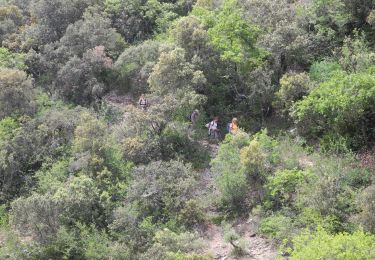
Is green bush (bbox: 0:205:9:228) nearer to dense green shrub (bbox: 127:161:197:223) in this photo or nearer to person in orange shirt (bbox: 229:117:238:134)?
dense green shrub (bbox: 127:161:197:223)

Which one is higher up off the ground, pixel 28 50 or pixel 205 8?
pixel 205 8

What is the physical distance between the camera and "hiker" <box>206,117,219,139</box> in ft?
85.1

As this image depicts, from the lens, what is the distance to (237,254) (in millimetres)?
19516

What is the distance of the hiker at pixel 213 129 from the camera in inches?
1022

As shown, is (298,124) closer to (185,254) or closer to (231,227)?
(231,227)

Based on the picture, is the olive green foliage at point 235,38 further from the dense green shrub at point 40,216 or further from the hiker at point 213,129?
the dense green shrub at point 40,216

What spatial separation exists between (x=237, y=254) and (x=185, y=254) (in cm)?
246

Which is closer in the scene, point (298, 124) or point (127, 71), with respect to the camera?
point (298, 124)

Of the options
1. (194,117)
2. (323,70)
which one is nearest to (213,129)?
(194,117)

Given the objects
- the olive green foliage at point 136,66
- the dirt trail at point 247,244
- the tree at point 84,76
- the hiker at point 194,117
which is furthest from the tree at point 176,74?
the dirt trail at point 247,244

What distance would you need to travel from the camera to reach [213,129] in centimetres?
2605

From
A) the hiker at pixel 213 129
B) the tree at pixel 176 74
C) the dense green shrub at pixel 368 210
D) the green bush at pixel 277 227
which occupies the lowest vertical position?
the green bush at pixel 277 227

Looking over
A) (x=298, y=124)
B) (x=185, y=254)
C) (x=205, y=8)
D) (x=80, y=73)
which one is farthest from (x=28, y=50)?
(x=185, y=254)

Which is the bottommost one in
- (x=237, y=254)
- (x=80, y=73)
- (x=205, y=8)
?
(x=237, y=254)
